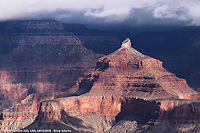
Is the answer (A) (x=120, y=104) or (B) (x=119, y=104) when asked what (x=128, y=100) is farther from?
(B) (x=119, y=104)

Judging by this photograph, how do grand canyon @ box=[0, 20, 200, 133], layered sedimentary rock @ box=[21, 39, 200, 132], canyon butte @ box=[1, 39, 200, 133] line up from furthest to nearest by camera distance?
1. layered sedimentary rock @ box=[21, 39, 200, 132]
2. canyon butte @ box=[1, 39, 200, 133]
3. grand canyon @ box=[0, 20, 200, 133]

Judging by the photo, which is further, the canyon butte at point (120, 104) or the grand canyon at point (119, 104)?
the canyon butte at point (120, 104)

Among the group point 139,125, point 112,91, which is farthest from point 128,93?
point 139,125

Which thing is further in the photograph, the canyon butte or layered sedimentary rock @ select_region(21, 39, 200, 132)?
layered sedimentary rock @ select_region(21, 39, 200, 132)

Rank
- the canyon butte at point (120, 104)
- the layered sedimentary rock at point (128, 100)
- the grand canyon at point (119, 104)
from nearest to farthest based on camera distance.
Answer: the grand canyon at point (119, 104) → the canyon butte at point (120, 104) → the layered sedimentary rock at point (128, 100)

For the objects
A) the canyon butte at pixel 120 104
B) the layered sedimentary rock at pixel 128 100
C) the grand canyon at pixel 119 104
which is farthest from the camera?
the layered sedimentary rock at pixel 128 100

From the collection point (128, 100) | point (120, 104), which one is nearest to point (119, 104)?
point (120, 104)

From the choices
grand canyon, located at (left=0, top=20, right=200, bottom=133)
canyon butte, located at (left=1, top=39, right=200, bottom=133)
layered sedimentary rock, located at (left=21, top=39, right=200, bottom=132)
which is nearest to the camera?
grand canyon, located at (left=0, top=20, right=200, bottom=133)
